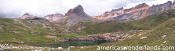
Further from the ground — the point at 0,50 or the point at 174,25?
the point at 174,25

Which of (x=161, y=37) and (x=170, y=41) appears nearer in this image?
(x=170, y=41)

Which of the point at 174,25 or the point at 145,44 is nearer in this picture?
the point at 145,44

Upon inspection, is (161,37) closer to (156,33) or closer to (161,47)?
(156,33)

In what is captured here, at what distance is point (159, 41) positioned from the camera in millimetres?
102312

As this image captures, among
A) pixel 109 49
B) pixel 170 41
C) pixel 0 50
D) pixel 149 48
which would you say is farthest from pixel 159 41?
pixel 0 50

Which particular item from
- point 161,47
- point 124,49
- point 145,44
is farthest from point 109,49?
point 161,47

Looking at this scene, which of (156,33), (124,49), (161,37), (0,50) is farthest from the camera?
(0,50)

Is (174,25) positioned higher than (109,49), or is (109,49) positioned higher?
(174,25)

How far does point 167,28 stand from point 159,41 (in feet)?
61.2

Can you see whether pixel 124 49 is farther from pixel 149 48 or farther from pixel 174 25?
pixel 174 25

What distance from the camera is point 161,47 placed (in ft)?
303

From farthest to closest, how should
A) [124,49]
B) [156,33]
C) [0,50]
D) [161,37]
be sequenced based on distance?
[0,50], [156,33], [161,37], [124,49]

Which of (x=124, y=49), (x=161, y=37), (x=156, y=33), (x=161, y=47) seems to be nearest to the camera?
(x=161, y=47)

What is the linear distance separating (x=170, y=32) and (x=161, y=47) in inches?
832
